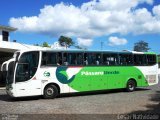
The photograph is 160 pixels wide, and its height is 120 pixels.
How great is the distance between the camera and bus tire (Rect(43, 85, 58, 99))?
18708mm

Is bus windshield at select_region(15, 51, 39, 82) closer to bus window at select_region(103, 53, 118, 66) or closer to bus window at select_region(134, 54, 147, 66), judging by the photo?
bus window at select_region(103, 53, 118, 66)

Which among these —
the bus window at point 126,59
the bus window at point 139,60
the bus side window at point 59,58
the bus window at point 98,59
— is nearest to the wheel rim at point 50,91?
the bus side window at point 59,58

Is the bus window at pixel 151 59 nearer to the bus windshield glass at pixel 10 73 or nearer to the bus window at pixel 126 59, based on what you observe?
the bus window at pixel 126 59

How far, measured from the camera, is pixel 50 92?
18.9 meters

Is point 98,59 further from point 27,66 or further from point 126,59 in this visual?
point 27,66

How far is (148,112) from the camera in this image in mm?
12617

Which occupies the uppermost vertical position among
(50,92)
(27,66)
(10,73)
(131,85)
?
(27,66)

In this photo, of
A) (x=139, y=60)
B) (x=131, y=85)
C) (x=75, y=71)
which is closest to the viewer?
(x=75, y=71)

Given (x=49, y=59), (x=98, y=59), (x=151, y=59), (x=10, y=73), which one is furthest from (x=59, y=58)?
(x=151, y=59)

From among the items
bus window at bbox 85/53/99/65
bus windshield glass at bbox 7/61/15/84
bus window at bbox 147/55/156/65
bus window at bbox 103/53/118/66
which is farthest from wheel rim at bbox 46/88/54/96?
bus window at bbox 147/55/156/65

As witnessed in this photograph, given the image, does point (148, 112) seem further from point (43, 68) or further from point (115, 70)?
point (115, 70)

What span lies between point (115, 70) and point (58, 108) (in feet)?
27.3

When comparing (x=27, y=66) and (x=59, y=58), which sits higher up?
(x=59, y=58)

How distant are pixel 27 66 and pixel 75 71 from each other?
3200 mm
